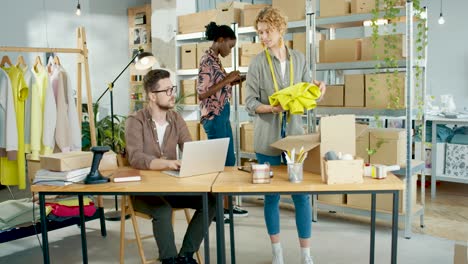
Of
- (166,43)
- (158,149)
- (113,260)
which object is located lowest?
(113,260)

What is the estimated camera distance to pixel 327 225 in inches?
182

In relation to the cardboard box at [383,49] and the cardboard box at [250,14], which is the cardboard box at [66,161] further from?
the cardboard box at [250,14]

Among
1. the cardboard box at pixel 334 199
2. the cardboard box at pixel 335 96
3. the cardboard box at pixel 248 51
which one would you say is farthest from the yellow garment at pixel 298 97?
the cardboard box at pixel 248 51

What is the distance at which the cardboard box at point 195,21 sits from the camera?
5.79 m

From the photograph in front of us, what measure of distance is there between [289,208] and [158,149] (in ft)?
7.33

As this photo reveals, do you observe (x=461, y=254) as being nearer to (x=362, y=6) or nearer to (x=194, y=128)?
(x=362, y=6)

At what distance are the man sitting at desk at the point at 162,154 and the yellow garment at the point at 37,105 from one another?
1.52 meters

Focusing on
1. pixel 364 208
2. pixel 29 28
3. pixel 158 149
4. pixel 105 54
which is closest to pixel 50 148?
pixel 158 149

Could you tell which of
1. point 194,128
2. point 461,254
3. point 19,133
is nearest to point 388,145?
point 461,254

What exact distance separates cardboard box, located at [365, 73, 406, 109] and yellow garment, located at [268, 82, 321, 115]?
1.32 m

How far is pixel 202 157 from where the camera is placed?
9.22 ft

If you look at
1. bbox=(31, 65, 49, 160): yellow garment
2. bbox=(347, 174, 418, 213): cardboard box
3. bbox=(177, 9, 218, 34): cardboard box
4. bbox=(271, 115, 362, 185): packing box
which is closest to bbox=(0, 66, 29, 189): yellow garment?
bbox=(31, 65, 49, 160): yellow garment

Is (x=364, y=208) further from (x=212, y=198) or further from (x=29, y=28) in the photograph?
(x=29, y=28)

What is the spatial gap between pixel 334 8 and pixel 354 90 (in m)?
0.75
